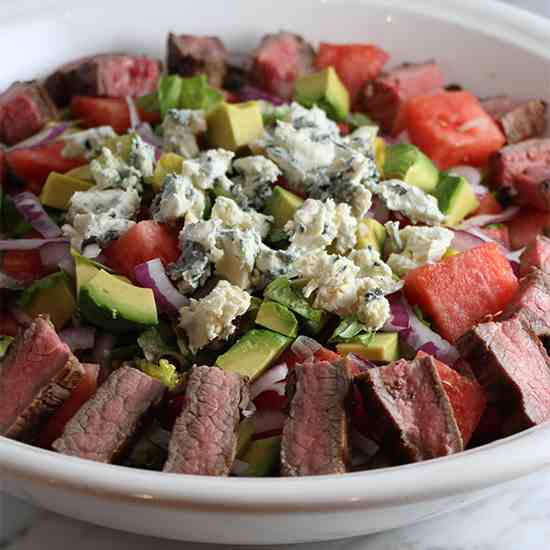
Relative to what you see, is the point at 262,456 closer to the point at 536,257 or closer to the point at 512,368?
the point at 512,368

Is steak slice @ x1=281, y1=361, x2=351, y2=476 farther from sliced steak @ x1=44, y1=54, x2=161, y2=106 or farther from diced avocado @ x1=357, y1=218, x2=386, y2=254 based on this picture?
sliced steak @ x1=44, y1=54, x2=161, y2=106

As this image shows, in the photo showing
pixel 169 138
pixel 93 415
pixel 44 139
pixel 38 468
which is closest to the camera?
pixel 38 468

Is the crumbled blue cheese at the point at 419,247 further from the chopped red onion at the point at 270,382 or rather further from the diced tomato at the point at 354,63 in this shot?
the diced tomato at the point at 354,63

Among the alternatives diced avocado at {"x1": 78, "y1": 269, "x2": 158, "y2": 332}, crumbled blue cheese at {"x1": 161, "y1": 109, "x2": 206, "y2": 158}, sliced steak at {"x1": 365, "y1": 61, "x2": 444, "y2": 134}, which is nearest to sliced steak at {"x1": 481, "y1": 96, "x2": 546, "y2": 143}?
sliced steak at {"x1": 365, "y1": 61, "x2": 444, "y2": 134}

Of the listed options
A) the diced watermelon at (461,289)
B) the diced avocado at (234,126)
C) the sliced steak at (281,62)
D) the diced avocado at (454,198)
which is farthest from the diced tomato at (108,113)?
the diced watermelon at (461,289)

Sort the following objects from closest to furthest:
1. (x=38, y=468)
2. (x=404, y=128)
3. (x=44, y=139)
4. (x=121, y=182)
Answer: (x=38, y=468), (x=121, y=182), (x=44, y=139), (x=404, y=128)

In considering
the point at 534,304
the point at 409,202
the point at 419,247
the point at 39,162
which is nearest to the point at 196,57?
the point at 39,162

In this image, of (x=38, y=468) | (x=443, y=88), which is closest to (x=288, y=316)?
(x=38, y=468)

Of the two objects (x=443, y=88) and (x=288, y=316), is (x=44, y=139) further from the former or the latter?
(x=443, y=88)
